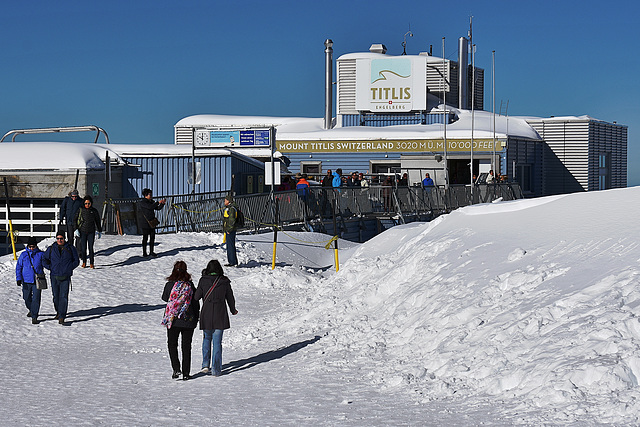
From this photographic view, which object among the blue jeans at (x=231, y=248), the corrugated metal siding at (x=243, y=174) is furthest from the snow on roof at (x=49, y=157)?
the blue jeans at (x=231, y=248)

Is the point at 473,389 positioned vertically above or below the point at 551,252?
below

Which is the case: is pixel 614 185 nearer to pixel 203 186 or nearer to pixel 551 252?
pixel 203 186

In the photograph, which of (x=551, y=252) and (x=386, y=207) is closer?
(x=551, y=252)

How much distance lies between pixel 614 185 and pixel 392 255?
42531mm

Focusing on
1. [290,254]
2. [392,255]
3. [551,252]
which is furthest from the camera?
[290,254]

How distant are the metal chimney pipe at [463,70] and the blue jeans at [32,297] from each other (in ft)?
143

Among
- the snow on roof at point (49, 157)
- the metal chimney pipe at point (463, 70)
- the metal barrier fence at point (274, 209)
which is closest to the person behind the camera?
the metal barrier fence at point (274, 209)

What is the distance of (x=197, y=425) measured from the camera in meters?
7.73

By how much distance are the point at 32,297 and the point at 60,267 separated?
2.80 ft

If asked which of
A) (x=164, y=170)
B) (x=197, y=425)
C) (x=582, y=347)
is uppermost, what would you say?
(x=164, y=170)

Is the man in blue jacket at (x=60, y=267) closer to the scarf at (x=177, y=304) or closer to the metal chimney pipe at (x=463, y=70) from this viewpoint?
the scarf at (x=177, y=304)

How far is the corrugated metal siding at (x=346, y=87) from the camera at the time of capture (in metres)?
53.1

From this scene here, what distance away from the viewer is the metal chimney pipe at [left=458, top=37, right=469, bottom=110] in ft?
178

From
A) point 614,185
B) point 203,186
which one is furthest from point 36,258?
point 614,185
